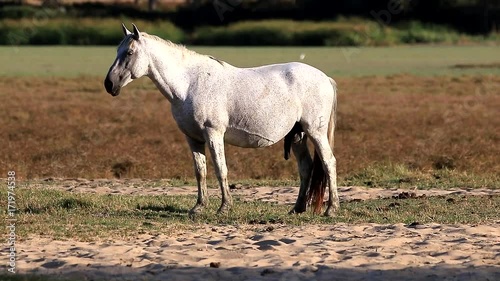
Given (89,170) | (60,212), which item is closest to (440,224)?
(60,212)

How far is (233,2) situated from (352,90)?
33728 mm

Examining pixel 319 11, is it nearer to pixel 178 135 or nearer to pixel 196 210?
pixel 178 135

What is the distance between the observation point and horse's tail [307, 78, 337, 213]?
11805mm

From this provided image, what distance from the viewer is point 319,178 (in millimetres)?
11867

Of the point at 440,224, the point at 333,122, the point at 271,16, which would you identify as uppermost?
the point at 271,16

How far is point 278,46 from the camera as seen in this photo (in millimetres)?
60250

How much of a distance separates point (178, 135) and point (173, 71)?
9473mm

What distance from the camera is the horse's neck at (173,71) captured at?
11227 millimetres

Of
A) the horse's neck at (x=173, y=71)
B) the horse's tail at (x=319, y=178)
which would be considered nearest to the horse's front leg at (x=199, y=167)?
the horse's neck at (x=173, y=71)

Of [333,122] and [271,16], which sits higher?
[271,16]

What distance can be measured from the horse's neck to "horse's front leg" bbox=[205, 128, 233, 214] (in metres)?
0.48

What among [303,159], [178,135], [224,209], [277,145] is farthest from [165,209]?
[178,135]

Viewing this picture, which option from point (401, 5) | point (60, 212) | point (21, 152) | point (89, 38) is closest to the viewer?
point (60, 212)

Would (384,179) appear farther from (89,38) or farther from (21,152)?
(89,38)
